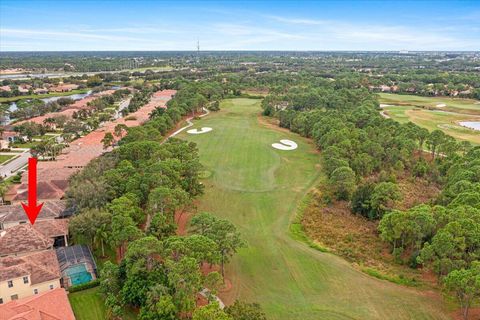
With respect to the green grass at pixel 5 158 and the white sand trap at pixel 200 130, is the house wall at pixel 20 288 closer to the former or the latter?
the green grass at pixel 5 158

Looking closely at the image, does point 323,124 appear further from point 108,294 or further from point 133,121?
point 108,294

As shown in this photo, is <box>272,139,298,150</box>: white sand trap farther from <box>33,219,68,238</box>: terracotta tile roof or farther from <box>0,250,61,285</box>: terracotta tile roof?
<box>0,250,61,285</box>: terracotta tile roof

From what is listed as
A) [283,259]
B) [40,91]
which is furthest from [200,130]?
[40,91]

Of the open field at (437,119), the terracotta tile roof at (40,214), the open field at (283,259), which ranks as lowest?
the open field at (283,259)

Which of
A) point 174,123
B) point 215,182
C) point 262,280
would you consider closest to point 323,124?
point 215,182

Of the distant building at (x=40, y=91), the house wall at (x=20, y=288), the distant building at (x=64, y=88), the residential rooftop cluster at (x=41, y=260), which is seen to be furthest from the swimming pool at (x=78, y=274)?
the distant building at (x=64, y=88)

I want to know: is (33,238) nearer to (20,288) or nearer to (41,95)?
(20,288)
